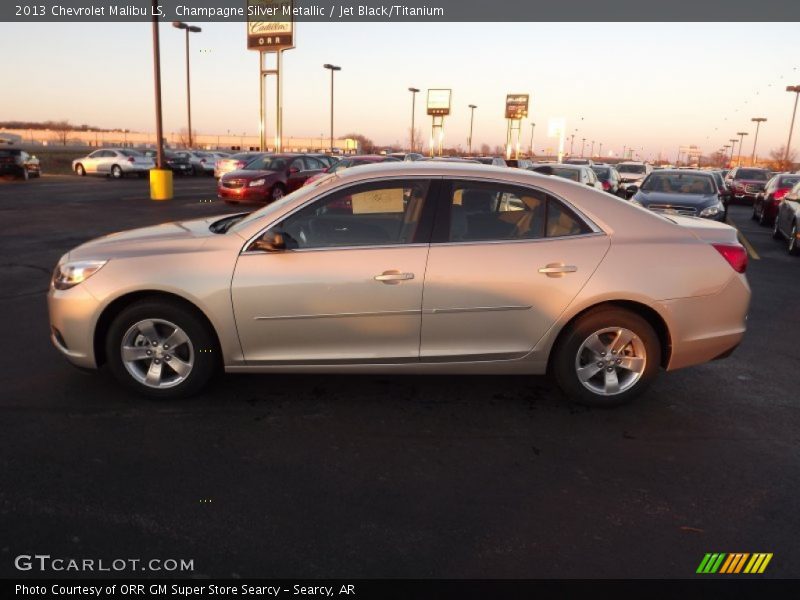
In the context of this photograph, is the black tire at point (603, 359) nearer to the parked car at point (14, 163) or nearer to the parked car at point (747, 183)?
the parked car at point (747, 183)

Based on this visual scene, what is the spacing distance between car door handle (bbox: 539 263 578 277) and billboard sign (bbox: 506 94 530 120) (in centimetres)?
7073

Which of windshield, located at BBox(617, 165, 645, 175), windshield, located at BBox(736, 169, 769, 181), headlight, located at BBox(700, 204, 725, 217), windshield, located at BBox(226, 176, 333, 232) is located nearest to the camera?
windshield, located at BBox(226, 176, 333, 232)

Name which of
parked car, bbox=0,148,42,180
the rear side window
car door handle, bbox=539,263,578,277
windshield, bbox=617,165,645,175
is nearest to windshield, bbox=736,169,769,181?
windshield, bbox=617,165,645,175

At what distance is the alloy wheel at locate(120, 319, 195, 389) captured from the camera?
437 centimetres

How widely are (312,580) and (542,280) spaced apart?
7.97ft

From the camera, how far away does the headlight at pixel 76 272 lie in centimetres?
432

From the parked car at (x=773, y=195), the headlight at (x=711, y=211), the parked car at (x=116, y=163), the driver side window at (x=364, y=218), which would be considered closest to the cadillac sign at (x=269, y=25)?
the parked car at (x=116, y=163)

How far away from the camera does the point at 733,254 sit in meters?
4.50

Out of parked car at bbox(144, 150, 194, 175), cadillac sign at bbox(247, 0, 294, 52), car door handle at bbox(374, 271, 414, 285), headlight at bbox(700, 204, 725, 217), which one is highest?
cadillac sign at bbox(247, 0, 294, 52)

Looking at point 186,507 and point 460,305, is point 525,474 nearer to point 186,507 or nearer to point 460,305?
point 460,305

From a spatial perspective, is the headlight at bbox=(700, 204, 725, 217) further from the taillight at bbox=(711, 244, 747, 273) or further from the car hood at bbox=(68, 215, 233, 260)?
the car hood at bbox=(68, 215, 233, 260)

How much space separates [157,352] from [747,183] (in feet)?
92.6

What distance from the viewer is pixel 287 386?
190 inches

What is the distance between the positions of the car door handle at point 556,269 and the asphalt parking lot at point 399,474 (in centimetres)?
98
